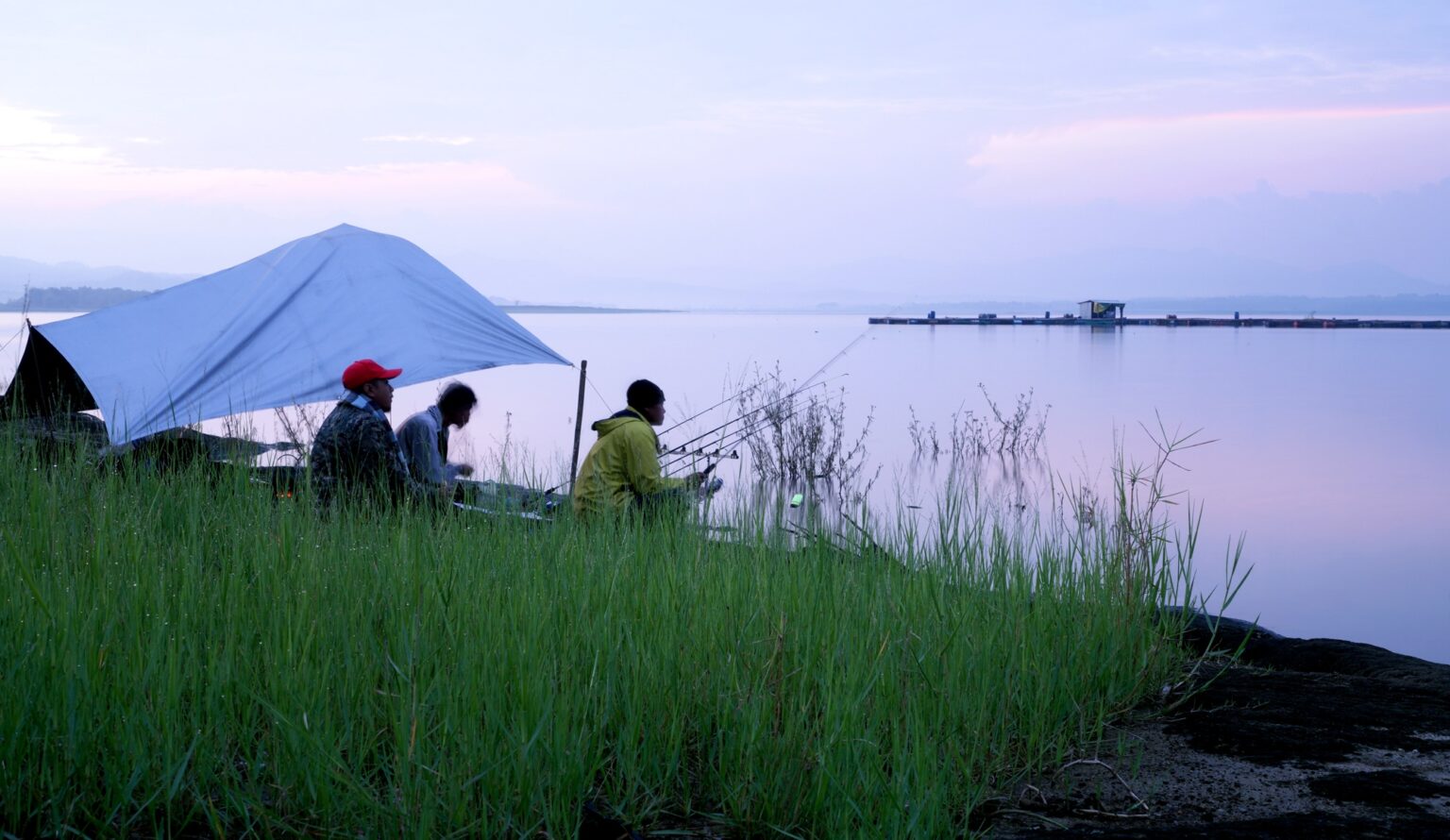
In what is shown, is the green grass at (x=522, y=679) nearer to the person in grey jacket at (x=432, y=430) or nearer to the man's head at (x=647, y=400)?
the man's head at (x=647, y=400)

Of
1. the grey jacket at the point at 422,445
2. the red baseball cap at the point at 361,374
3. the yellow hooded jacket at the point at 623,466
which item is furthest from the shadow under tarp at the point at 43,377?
the yellow hooded jacket at the point at 623,466

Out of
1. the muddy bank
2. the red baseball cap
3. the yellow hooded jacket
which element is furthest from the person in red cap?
Result: the muddy bank

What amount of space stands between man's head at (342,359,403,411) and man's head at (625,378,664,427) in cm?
145

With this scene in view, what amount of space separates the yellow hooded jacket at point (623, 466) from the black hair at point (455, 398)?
125cm

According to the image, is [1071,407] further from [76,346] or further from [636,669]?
[636,669]

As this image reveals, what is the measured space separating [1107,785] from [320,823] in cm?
226

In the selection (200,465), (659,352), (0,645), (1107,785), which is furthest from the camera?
(659,352)

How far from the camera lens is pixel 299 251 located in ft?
32.2

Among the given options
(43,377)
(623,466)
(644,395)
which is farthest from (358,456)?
(43,377)

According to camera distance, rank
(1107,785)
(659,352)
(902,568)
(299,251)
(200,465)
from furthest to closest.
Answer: (659,352), (299,251), (200,465), (902,568), (1107,785)

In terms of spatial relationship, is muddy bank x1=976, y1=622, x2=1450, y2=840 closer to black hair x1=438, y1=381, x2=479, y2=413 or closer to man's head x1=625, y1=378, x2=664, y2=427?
man's head x1=625, y1=378, x2=664, y2=427

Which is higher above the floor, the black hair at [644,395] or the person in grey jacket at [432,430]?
the black hair at [644,395]

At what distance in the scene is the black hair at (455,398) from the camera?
8016mm

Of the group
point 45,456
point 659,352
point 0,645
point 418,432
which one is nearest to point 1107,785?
point 0,645
